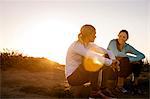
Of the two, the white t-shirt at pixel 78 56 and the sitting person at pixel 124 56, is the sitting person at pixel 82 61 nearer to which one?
the white t-shirt at pixel 78 56

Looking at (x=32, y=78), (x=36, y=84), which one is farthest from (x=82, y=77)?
(x=32, y=78)

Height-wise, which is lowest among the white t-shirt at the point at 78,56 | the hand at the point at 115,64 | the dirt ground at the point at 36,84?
the dirt ground at the point at 36,84

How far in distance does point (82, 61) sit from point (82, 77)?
0.46 feet

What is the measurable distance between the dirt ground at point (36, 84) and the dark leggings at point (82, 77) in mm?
287

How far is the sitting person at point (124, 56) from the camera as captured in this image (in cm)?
333

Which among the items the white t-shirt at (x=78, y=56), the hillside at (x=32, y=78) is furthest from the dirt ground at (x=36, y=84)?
the white t-shirt at (x=78, y=56)

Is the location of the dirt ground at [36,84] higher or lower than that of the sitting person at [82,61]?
lower

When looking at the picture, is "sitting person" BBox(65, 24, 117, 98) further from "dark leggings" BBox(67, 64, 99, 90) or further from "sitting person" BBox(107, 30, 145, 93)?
"sitting person" BBox(107, 30, 145, 93)

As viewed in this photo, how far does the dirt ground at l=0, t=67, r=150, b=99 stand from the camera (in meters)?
3.14

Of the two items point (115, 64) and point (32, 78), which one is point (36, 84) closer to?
point (32, 78)

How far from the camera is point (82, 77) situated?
9.05ft

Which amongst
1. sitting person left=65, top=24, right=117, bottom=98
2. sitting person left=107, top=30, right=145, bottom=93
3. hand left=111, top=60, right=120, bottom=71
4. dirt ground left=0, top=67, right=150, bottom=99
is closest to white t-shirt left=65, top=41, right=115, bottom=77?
sitting person left=65, top=24, right=117, bottom=98

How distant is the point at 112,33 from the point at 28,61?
1.31 meters

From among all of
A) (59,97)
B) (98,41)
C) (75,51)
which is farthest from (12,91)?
(98,41)
